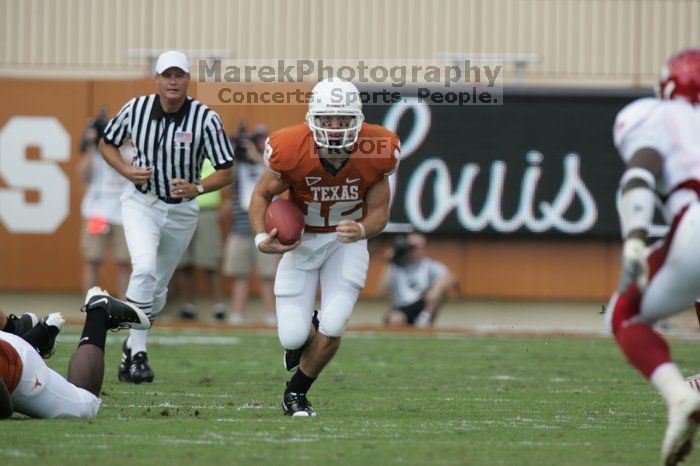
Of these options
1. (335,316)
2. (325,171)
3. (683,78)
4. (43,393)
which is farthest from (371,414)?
(683,78)

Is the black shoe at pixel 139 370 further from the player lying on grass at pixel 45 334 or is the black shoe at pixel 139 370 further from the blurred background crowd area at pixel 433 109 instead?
the blurred background crowd area at pixel 433 109

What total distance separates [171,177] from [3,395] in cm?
238

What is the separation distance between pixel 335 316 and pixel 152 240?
168 centimetres

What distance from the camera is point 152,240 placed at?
656 centimetres

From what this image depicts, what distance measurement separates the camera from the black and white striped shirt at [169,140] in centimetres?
666

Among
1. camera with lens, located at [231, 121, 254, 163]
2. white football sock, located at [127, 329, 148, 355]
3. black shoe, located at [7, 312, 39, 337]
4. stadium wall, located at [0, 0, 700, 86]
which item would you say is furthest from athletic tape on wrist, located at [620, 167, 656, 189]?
stadium wall, located at [0, 0, 700, 86]

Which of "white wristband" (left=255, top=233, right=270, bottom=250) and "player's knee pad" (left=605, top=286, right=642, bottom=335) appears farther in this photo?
"white wristband" (left=255, top=233, right=270, bottom=250)

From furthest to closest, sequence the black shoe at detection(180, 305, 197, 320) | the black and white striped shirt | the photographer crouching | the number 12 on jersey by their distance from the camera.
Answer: the black shoe at detection(180, 305, 197, 320) → the photographer crouching → the black and white striped shirt → the number 12 on jersey

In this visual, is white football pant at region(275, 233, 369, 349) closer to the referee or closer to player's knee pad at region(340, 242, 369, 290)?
player's knee pad at region(340, 242, 369, 290)

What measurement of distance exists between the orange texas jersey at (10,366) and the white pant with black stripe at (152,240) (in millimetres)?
1895

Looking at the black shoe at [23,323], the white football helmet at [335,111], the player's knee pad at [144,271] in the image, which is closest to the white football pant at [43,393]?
the black shoe at [23,323]

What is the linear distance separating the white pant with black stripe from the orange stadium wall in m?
5.08

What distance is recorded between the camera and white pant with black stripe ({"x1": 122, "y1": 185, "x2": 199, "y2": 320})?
6477mm

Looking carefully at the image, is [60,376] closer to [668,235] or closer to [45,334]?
[45,334]
